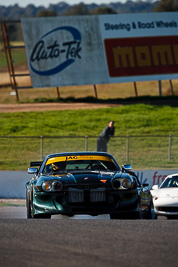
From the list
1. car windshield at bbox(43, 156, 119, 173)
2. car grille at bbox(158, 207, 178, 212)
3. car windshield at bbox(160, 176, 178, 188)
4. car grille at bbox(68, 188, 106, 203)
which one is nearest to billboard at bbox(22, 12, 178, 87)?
car windshield at bbox(160, 176, 178, 188)

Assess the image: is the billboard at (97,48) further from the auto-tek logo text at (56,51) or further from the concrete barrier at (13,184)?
the concrete barrier at (13,184)

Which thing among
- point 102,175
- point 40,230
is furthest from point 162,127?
point 40,230

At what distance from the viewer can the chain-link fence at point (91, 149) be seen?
25.0 meters

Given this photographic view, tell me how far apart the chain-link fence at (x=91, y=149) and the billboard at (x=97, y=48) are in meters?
13.4

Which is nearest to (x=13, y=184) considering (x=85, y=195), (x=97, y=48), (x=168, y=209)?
(x=168, y=209)

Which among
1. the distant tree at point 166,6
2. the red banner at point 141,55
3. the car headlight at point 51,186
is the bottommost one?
the car headlight at point 51,186

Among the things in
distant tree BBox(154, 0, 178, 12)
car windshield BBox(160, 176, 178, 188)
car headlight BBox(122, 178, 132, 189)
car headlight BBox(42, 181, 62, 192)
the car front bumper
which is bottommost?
car windshield BBox(160, 176, 178, 188)

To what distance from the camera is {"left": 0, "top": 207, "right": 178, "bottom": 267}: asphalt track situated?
6414 mm

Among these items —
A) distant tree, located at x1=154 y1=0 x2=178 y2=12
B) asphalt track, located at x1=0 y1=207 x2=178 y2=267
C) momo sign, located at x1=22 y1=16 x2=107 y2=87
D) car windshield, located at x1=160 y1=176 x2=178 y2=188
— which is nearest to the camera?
asphalt track, located at x1=0 y1=207 x2=178 y2=267

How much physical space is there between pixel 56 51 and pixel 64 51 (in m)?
0.47

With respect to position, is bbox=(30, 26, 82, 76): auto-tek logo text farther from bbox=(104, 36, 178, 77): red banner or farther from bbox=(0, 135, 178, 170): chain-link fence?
bbox=(0, 135, 178, 170): chain-link fence

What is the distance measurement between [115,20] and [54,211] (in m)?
30.4

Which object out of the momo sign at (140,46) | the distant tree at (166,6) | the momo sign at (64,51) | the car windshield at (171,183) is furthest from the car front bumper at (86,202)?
the distant tree at (166,6)

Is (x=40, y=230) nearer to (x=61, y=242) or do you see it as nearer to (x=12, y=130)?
(x=61, y=242)
